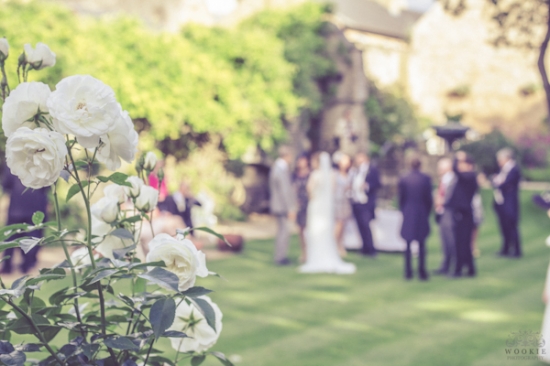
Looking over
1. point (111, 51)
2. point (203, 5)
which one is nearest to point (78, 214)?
point (111, 51)

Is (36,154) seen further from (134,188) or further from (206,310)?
(206,310)

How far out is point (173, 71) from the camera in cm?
1717

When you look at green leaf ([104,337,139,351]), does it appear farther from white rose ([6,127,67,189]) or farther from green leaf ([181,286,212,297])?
white rose ([6,127,67,189])

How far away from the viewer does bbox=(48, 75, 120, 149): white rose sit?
5.18ft

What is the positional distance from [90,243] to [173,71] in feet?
51.8

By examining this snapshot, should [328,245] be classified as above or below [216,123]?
below

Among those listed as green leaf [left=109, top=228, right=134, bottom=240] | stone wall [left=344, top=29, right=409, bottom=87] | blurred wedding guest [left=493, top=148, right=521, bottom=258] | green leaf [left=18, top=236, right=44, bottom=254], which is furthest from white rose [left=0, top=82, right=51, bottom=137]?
stone wall [left=344, top=29, right=409, bottom=87]

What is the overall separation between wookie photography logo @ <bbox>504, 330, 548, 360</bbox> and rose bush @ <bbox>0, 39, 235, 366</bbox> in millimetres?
4806

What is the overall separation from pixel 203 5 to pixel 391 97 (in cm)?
1403

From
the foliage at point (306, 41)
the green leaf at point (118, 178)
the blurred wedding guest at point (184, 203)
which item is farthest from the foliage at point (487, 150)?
the green leaf at point (118, 178)

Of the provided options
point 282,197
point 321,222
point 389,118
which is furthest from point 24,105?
point 389,118

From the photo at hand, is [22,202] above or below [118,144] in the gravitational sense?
below

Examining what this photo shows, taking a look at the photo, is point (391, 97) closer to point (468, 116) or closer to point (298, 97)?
point (298, 97)

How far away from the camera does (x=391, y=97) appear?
28672mm
